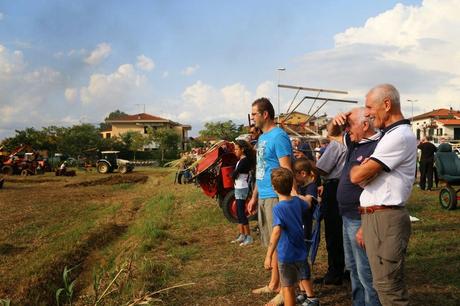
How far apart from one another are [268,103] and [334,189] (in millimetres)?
1300

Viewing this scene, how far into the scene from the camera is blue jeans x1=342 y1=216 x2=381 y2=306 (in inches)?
127

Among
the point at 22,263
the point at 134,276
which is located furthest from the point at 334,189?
the point at 22,263

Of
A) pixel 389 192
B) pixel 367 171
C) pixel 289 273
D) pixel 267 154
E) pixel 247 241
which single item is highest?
pixel 267 154

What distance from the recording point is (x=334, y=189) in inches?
197

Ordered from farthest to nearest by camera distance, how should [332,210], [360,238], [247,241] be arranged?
[247,241]
[332,210]
[360,238]

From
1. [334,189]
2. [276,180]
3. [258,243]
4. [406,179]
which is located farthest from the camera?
[258,243]

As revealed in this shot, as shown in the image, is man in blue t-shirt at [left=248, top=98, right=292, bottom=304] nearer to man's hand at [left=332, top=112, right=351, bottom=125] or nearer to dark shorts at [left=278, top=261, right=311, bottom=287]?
dark shorts at [left=278, top=261, right=311, bottom=287]

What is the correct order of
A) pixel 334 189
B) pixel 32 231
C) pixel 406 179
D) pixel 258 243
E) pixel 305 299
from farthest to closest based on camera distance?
pixel 32 231
pixel 258 243
pixel 334 189
pixel 305 299
pixel 406 179

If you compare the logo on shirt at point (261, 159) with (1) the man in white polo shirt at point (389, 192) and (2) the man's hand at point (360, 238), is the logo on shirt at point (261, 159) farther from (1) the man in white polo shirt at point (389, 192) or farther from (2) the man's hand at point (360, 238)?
(1) the man in white polo shirt at point (389, 192)

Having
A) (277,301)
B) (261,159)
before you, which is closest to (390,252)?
(277,301)

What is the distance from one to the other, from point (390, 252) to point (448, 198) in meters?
7.46

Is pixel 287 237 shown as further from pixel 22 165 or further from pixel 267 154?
pixel 22 165

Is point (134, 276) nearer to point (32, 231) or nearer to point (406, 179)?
point (406, 179)

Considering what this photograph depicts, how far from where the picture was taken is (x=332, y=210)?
16.7ft
